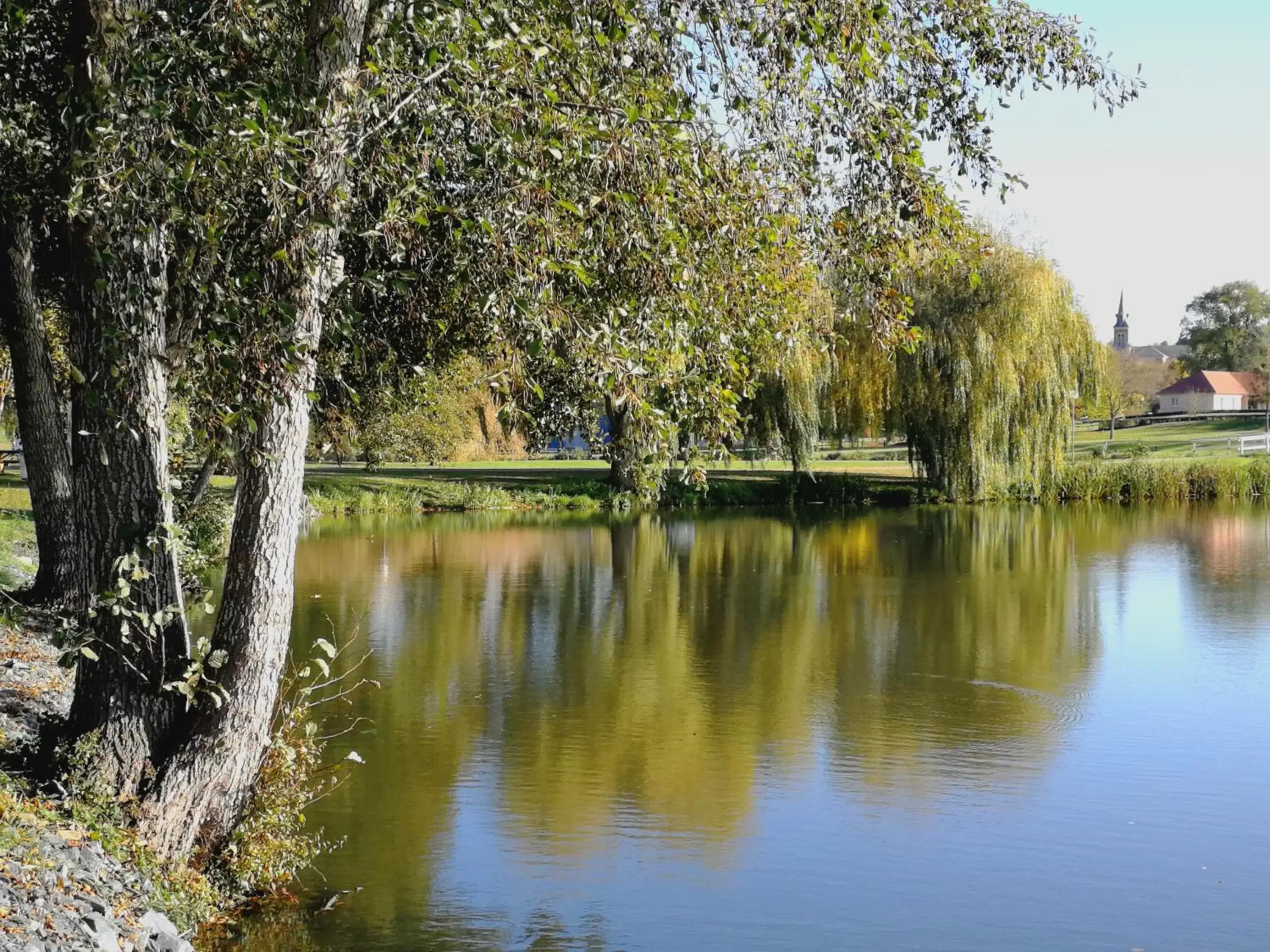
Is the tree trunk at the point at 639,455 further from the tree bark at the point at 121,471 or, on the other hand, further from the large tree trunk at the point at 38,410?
the large tree trunk at the point at 38,410

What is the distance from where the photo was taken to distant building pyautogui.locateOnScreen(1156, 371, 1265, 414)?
86875 mm

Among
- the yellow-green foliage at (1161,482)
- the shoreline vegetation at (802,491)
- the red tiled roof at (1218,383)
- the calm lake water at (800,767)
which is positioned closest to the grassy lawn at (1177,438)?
the yellow-green foliage at (1161,482)

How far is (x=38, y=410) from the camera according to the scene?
34.5 ft

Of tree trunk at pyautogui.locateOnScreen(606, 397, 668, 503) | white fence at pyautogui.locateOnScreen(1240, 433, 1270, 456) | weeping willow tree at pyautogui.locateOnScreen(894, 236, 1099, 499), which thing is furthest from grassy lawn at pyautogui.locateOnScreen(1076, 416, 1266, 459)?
tree trunk at pyautogui.locateOnScreen(606, 397, 668, 503)

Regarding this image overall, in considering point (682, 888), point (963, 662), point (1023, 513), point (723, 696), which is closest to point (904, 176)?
point (682, 888)

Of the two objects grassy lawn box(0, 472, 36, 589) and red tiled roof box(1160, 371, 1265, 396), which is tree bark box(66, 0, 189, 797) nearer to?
grassy lawn box(0, 472, 36, 589)

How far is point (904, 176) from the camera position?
7.15 meters

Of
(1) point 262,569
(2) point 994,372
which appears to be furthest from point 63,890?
(2) point 994,372

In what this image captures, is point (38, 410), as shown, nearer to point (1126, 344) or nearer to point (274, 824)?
point (274, 824)

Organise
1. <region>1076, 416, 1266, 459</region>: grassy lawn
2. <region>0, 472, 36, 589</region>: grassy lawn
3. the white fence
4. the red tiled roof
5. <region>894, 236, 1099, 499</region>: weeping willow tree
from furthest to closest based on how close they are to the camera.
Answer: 1. the red tiled roof
2. <region>1076, 416, 1266, 459</region>: grassy lawn
3. the white fence
4. <region>894, 236, 1099, 499</region>: weeping willow tree
5. <region>0, 472, 36, 589</region>: grassy lawn

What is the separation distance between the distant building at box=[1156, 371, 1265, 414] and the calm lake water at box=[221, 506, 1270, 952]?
73.2m

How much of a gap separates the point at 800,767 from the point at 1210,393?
281 ft

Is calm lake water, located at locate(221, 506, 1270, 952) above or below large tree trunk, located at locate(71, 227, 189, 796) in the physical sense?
below

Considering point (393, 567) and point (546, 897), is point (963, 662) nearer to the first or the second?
point (546, 897)
